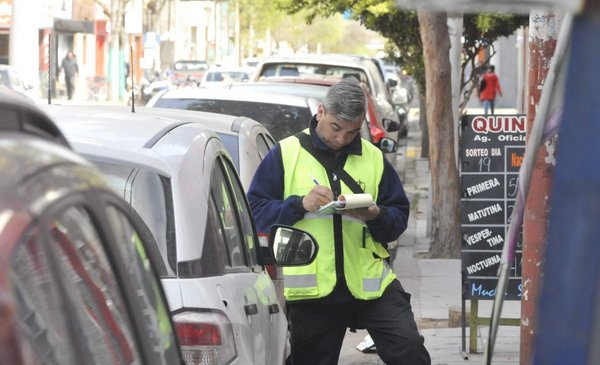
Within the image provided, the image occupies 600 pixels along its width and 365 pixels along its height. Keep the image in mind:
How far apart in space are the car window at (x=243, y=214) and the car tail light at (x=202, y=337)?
1.04 meters

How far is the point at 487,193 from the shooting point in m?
9.73

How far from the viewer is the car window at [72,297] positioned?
6.94 feet

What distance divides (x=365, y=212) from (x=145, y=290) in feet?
10.6

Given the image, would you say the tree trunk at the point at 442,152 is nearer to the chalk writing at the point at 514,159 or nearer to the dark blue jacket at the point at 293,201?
the chalk writing at the point at 514,159

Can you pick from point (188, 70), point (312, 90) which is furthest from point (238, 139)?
point (188, 70)

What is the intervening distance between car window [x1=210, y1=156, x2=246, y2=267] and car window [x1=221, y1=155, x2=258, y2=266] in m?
0.05

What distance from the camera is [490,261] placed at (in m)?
9.59

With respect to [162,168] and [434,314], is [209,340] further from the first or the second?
[434,314]

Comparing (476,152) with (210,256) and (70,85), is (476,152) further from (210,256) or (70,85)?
(70,85)

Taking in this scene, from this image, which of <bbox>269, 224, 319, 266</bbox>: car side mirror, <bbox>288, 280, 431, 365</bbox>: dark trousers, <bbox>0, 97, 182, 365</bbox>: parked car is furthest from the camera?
<bbox>288, 280, 431, 365</bbox>: dark trousers

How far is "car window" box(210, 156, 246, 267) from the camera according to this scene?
16.1 feet

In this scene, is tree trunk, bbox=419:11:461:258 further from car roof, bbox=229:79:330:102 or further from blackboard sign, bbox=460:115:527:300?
blackboard sign, bbox=460:115:527:300

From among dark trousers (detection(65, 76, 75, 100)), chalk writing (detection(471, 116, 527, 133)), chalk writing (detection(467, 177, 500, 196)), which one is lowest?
dark trousers (detection(65, 76, 75, 100))

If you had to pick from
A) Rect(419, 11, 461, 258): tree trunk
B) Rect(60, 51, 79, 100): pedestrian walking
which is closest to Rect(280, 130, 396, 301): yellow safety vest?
Rect(419, 11, 461, 258): tree trunk
